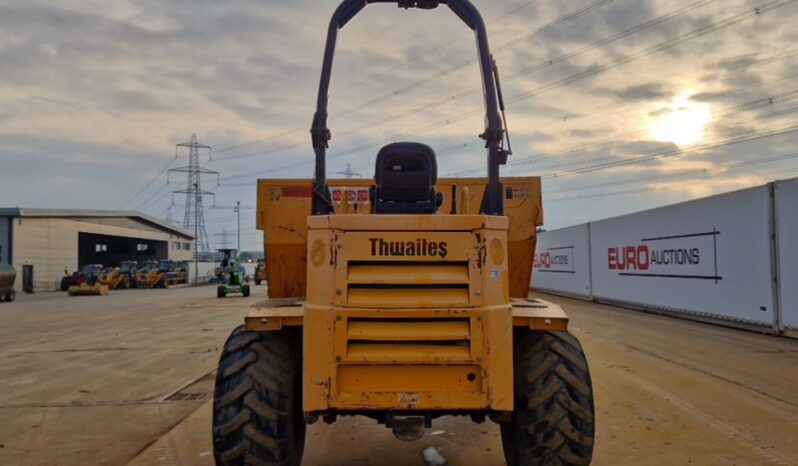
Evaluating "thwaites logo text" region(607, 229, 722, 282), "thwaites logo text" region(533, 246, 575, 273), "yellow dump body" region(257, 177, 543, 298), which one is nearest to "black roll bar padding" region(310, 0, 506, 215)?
"yellow dump body" region(257, 177, 543, 298)

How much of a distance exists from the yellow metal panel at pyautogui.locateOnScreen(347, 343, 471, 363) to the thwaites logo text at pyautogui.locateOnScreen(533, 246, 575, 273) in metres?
23.3

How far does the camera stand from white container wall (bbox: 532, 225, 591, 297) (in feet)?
82.7

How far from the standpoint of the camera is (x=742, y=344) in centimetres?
1164

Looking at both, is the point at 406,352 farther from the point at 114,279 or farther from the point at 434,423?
the point at 114,279

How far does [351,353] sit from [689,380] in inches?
250

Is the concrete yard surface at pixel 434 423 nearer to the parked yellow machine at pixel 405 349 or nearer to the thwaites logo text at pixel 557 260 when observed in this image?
the parked yellow machine at pixel 405 349

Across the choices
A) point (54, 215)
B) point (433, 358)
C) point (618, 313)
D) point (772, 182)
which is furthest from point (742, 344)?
point (54, 215)

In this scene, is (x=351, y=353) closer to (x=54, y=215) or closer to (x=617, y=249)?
(x=617, y=249)

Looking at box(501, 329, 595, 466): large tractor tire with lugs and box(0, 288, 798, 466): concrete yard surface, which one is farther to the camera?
box(0, 288, 798, 466): concrete yard surface

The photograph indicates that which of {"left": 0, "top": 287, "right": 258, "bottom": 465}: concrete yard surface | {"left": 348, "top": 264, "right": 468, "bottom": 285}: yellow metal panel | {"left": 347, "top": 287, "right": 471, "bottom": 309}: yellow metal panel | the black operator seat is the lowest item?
{"left": 0, "top": 287, "right": 258, "bottom": 465}: concrete yard surface

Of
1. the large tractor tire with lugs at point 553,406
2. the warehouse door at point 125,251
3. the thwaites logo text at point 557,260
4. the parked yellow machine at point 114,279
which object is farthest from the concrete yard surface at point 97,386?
the warehouse door at point 125,251

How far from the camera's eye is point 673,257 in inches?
666

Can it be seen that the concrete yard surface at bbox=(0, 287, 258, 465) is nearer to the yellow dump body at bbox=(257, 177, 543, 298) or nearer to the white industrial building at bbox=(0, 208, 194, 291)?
the yellow dump body at bbox=(257, 177, 543, 298)

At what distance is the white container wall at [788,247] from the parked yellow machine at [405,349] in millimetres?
10507
